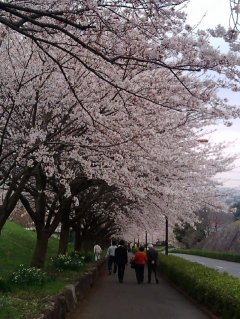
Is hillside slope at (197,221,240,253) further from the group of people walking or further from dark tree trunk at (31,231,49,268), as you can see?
dark tree trunk at (31,231,49,268)

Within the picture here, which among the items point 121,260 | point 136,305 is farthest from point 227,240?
point 136,305

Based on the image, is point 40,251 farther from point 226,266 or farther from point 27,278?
point 226,266

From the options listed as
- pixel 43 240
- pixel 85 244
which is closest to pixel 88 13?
pixel 43 240

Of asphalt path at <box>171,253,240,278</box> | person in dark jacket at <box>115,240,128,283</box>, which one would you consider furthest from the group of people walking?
asphalt path at <box>171,253,240,278</box>

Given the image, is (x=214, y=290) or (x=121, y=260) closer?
(x=214, y=290)

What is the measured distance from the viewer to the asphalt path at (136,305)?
9.93m

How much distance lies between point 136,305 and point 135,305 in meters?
0.03

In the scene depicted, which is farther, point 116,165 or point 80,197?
point 80,197

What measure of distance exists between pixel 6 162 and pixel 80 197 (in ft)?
29.3

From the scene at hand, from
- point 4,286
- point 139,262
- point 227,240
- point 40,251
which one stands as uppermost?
point 227,240

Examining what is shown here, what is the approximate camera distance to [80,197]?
70.0 feet

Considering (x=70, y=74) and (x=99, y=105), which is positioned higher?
(x=70, y=74)

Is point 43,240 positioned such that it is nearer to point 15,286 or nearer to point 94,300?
point 94,300

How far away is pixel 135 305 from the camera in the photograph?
1144 cm
